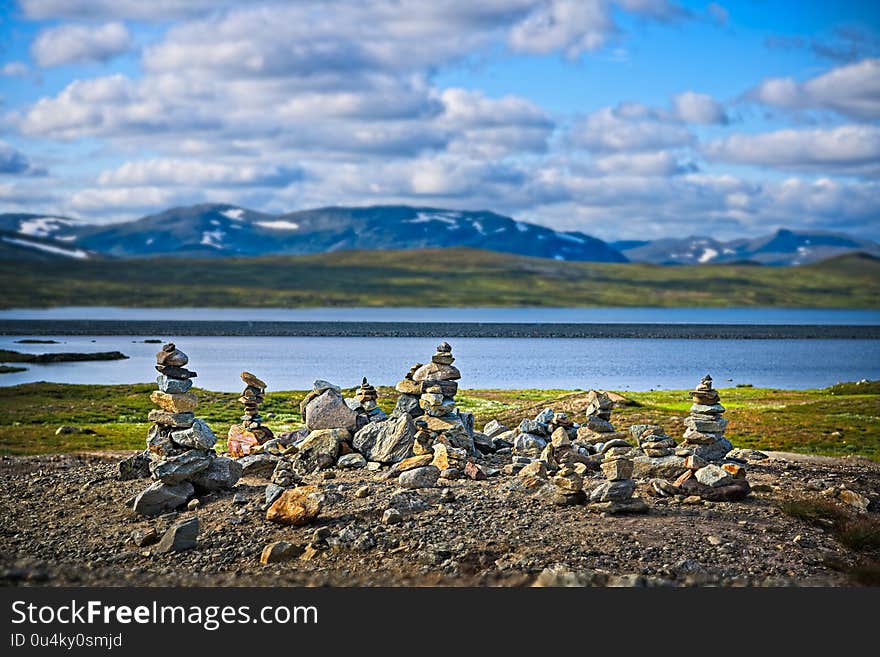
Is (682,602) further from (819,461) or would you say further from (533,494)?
(819,461)

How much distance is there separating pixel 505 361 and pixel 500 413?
6558 centimetres

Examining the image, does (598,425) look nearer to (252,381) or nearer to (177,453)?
(252,381)

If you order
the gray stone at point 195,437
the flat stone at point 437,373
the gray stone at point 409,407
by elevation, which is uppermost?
the flat stone at point 437,373

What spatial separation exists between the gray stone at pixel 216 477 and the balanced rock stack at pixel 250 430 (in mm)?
6270

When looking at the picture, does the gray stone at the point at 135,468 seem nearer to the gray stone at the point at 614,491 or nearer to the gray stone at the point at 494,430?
the gray stone at the point at 494,430

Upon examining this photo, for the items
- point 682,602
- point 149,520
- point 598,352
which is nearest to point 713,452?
point 682,602

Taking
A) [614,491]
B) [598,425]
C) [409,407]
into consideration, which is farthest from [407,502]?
[598,425]

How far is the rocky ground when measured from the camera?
1808cm

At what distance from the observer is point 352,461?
87.6 feet

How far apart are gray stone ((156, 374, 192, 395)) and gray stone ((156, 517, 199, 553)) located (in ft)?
18.7

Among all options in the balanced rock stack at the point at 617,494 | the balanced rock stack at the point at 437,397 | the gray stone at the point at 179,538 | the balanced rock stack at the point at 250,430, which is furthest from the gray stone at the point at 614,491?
the balanced rock stack at the point at 250,430

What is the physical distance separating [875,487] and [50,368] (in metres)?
90.5

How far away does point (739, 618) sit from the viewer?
47.9 feet

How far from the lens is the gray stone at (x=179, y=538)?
2019 centimetres
